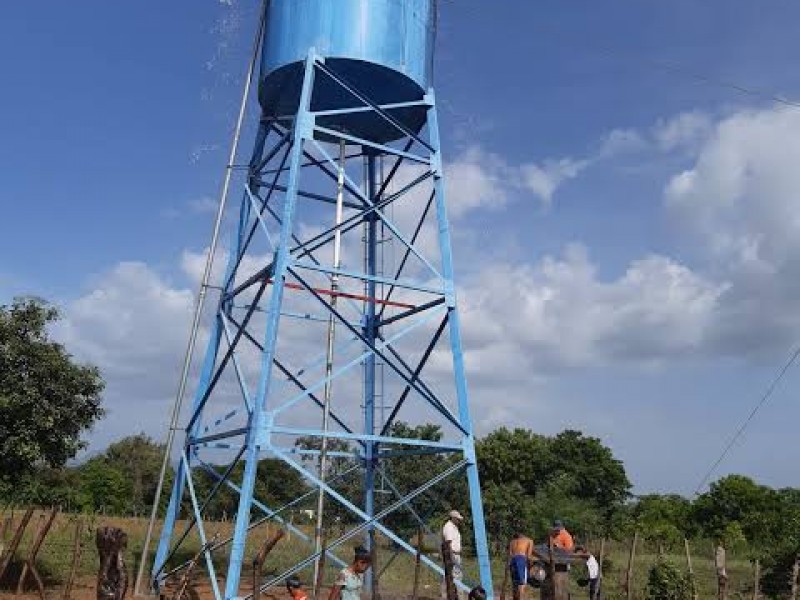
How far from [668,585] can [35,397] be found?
464 inches

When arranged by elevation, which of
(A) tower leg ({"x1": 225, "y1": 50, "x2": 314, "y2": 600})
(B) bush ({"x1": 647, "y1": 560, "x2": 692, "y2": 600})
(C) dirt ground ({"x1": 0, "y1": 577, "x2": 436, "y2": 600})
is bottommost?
(C) dirt ground ({"x1": 0, "y1": 577, "x2": 436, "y2": 600})

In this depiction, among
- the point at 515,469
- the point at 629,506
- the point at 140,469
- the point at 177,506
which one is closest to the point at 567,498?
the point at 515,469

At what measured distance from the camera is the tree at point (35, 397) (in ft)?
49.6

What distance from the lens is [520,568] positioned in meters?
13.3

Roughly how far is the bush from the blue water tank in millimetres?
9518

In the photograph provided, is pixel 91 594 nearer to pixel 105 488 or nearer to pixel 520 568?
pixel 520 568

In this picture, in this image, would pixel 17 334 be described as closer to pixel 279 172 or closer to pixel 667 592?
pixel 279 172

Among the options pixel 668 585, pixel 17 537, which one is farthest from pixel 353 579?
pixel 668 585

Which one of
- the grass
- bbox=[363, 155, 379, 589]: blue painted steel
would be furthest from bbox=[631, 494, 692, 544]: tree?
bbox=[363, 155, 379, 589]: blue painted steel

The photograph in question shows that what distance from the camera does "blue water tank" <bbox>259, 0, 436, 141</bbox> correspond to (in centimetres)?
1450

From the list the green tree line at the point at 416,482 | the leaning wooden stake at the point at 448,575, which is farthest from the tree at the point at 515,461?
the leaning wooden stake at the point at 448,575

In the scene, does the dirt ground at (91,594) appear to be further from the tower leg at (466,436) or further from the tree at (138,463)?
the tree at (138,463)

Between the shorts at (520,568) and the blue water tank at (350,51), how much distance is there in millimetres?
8263

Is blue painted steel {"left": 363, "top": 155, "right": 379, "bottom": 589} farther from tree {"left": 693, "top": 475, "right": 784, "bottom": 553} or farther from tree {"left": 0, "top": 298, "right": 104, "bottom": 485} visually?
tree {"left": 693, "top": 475, "right": 784, "bottom": 553}
